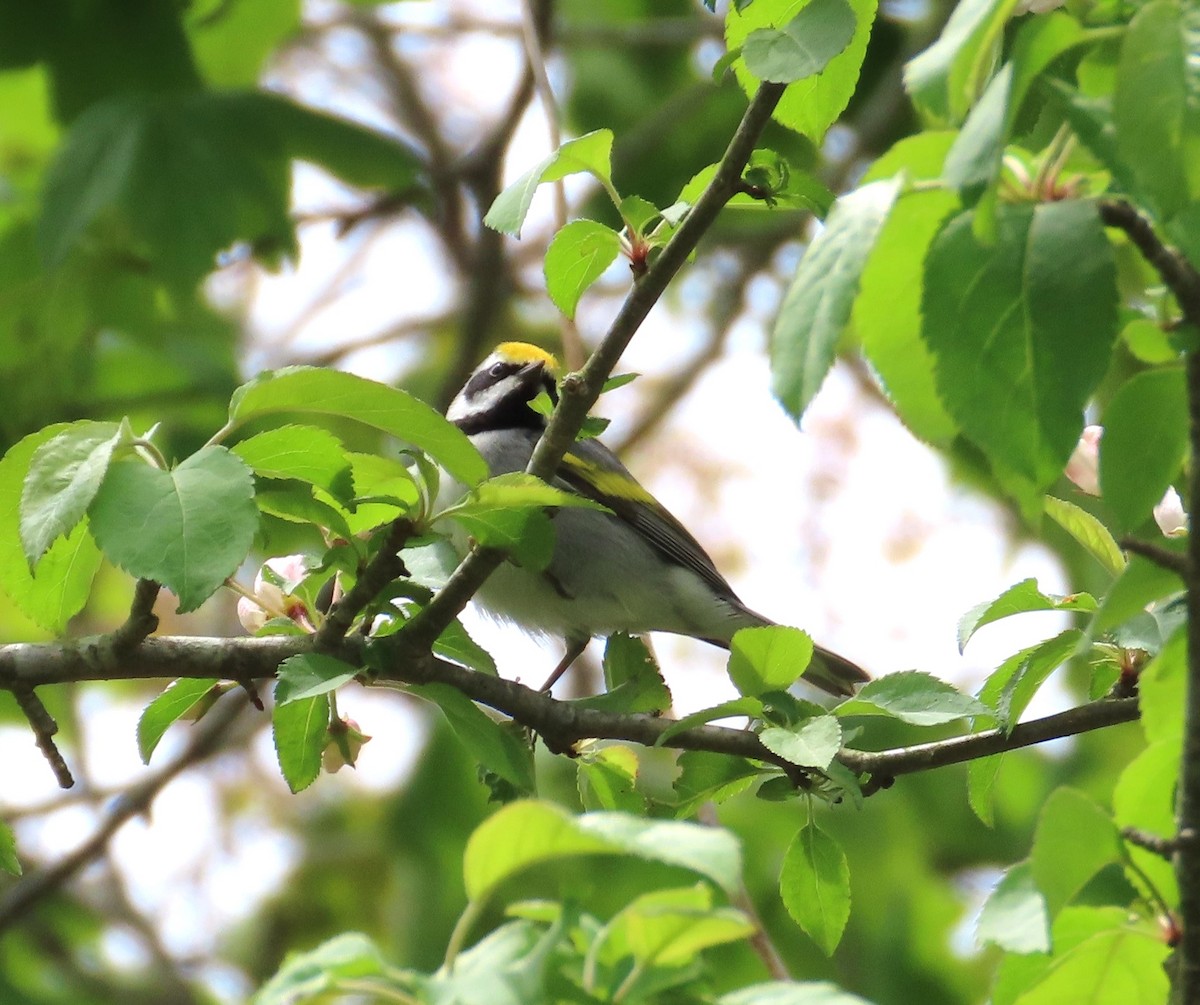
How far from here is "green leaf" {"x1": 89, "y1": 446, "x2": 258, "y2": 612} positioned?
6.99 feet

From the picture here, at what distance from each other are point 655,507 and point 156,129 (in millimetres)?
2303

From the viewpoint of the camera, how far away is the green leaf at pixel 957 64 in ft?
4.86

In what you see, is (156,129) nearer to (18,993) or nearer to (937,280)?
(18,993)

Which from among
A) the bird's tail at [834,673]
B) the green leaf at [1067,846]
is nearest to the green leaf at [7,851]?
the green leaf at [1067,846]

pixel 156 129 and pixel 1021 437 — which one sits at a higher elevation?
pixel 156 129

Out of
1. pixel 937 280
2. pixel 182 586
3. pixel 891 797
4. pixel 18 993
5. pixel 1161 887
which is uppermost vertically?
pixel 937 280

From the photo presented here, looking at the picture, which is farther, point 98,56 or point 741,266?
point 741,266

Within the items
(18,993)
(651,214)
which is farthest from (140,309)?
(651,214)

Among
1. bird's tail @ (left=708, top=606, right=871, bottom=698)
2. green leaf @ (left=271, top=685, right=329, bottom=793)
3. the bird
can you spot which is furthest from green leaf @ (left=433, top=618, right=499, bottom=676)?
bird's tail @ (left=708, top=606, right=871, bottom=698)

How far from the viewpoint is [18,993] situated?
6.20 metres

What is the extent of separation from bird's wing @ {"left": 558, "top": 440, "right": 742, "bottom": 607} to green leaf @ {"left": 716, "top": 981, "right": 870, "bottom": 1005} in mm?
3803

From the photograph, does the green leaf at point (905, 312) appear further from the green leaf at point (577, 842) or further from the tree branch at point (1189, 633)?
the green leaf at point (577, 842)

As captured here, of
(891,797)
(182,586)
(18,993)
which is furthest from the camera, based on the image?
(891,797)

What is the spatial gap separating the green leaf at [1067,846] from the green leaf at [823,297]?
56cm
